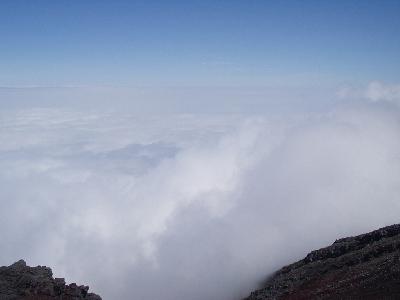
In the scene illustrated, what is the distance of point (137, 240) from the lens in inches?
7697

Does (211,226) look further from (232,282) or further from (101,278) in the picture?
(232,282)

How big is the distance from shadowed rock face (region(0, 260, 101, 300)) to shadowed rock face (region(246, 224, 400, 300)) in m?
20.1

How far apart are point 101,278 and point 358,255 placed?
341ft

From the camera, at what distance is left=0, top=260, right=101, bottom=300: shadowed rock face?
113 ft

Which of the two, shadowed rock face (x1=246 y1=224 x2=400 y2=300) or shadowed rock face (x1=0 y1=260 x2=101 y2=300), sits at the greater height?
shadowed rock face (x1=0 y1=260 x2=101 y2=300)

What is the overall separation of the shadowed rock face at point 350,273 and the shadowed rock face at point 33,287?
2015cm

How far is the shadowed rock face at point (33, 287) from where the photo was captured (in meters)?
34.6

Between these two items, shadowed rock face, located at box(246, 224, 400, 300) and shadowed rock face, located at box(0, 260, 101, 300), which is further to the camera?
shadowed rock face, located at box(0, 260, 101, 300)

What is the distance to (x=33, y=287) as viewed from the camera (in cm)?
3556

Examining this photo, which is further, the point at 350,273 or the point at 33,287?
the point at 350,273

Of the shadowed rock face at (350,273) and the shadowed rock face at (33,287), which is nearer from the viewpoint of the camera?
the shadowed rock face at (350,273)

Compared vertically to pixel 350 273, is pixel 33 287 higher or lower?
higher

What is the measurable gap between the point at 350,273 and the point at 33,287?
2847cm

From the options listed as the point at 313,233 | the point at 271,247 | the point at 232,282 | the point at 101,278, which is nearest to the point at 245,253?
the point at 271,247
